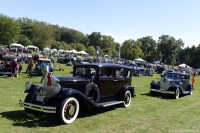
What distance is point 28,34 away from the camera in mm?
106062

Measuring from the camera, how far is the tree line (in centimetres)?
6875

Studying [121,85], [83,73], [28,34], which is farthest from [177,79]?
[28,34]

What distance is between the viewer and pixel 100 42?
415ft

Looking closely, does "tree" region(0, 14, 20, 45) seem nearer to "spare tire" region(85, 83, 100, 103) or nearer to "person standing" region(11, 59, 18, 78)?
"person standing" region(11, 59, 18, 78)

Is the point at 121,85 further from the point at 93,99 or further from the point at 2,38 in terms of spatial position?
the point at 2,38

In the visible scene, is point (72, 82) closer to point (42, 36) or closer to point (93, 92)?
point (93, 92)

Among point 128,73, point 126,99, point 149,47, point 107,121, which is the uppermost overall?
point 149,47

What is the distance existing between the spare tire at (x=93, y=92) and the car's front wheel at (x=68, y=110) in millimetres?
890

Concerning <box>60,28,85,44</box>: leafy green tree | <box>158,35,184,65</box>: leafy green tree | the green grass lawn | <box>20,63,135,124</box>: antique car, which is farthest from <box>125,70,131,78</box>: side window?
<box>60,28,85,44</box>: leafy green tree

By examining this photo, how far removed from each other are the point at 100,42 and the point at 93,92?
391 feet

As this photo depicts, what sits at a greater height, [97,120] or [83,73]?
[83,73]

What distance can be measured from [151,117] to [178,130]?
4.92 feet

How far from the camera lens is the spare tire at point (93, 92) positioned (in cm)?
799

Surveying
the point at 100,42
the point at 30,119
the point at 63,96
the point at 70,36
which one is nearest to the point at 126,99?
the point at 63,96
